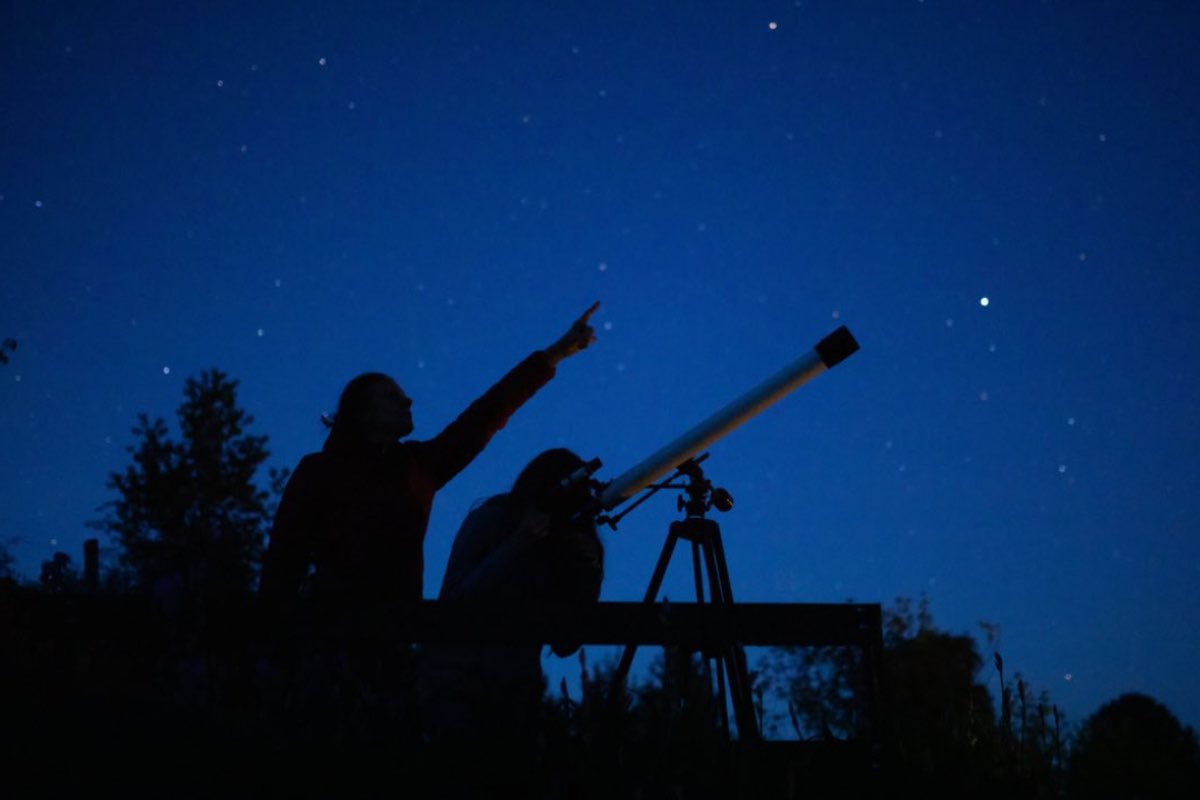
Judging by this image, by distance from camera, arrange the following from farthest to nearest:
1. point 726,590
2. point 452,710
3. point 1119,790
A: point 726,590
point 452,710
point 1119,790

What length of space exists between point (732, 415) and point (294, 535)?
212 cm

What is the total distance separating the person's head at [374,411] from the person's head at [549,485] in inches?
31.3

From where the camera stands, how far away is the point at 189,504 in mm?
29125

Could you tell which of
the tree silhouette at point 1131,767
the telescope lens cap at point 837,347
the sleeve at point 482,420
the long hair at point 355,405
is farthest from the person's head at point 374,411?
the tree silhouette at point 1131,767

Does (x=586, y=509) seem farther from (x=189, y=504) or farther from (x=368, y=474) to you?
(x=189, y=504)

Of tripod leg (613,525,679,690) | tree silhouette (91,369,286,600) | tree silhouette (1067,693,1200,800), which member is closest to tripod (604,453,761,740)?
tripod leg (613,525,679,690)

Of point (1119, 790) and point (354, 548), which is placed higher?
point (354, 548)

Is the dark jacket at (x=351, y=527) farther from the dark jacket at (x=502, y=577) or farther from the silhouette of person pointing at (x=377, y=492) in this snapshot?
the dark jacket at (x=502, y=577)

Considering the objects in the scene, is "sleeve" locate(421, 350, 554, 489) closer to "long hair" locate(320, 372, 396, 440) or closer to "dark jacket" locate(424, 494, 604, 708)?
"long hair" locate(320, 372, 396, 440)

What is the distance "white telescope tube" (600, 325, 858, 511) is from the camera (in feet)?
13.4

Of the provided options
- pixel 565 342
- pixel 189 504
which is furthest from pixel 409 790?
pixel 189 504

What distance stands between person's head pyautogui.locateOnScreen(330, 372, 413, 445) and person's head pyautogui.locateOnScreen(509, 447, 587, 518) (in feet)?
2.61

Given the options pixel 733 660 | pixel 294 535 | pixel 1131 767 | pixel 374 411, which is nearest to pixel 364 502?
pixel 294 535

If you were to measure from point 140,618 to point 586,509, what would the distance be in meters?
2.14
